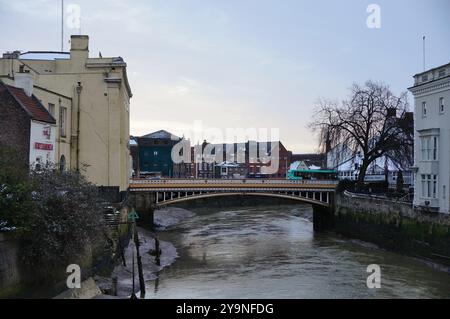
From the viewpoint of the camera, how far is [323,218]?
183 feet

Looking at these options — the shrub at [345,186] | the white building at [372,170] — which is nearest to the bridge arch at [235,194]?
the shrub at [345,186]

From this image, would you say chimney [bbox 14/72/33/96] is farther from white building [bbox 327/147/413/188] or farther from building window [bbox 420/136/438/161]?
white building [bbox 327/147/413/188]

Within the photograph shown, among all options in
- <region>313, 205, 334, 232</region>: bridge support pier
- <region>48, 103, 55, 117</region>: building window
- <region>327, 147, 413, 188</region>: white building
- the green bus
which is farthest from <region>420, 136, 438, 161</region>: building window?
the green bus

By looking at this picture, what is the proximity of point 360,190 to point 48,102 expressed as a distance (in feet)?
103

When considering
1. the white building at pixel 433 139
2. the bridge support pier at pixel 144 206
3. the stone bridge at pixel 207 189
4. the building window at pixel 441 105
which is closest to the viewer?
the white building at pixel 433 139

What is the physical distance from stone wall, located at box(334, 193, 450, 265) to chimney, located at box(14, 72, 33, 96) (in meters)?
25.1

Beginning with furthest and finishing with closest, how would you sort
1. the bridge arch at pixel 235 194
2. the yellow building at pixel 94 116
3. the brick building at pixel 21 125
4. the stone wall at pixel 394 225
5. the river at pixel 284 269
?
the bridge arch at pixel 235 194
the yellow building at pixel 94 116
the stone wall at pixel 394 225
the brick building at pixel 21 125
the river at pixel 284 269

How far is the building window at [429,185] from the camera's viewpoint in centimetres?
3528

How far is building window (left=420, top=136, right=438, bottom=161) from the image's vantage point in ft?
117

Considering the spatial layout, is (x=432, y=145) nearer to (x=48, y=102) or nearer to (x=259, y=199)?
(x=48, y=102)

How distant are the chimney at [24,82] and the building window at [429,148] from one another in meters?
24.7

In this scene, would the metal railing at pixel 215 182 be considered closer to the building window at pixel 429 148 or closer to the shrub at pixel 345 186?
the shrub at pixel 345 186

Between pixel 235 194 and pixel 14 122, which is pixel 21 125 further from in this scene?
pixel 235 194

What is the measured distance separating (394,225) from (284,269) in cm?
1225
